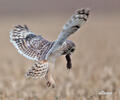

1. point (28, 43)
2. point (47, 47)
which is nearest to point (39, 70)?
point (47, 47)

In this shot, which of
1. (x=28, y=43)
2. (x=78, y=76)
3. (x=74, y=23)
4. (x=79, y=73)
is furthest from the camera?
(x=79, y=73)

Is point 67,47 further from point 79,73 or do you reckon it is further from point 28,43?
point 79,73

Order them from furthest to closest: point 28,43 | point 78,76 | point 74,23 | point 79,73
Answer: point 79,73, point 78,76, point 28,43, point 74,23

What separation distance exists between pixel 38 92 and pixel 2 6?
18338mm

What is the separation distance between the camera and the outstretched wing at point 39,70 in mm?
2441

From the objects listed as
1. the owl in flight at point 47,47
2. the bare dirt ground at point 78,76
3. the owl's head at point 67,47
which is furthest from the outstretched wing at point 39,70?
the bare dirt ground at point 78,76

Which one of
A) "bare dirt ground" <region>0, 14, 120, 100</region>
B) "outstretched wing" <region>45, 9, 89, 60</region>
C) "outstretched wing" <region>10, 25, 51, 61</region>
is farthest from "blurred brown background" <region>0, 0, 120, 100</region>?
"outstretched wing" <region>45, 9, 89, 60</region>

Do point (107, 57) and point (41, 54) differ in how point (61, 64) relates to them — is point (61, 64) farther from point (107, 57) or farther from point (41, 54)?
point (41, 54)

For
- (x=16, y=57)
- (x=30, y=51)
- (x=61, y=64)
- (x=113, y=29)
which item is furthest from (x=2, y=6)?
(x=30, y=51)

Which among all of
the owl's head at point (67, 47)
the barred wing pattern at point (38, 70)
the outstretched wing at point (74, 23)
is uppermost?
the outstretched wing at point (74, 23)

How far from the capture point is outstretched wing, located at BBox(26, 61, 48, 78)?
2441 millimetres

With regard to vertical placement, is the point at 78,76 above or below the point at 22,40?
below

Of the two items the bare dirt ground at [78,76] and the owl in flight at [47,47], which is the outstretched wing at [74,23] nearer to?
the owl in flight at [47,47]

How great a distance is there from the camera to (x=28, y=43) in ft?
8.89
